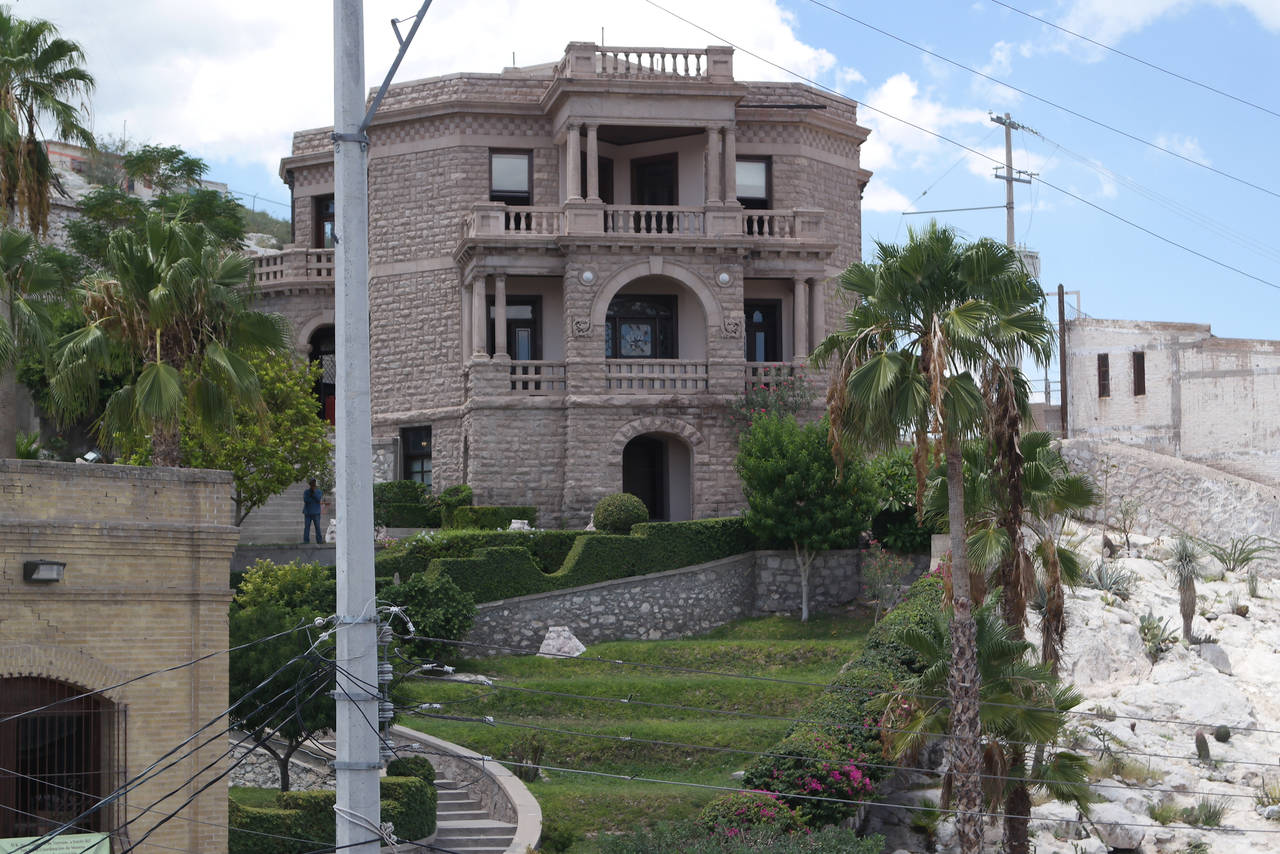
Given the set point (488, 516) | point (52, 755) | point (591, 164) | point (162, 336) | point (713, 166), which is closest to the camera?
point (52, 755)

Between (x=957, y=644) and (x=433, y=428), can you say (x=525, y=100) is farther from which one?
(x=957, y=644)

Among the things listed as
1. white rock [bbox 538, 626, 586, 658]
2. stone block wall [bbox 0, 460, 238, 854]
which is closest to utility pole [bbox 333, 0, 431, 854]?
stone block wall [bbox 0, 460, 238, 854]

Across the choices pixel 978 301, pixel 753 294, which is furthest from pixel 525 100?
pixel 978 301

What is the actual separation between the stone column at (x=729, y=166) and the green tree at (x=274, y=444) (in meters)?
12.6

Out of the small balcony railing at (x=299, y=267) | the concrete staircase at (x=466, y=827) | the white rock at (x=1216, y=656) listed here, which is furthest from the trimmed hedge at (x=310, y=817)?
the small balcony railing at (x=299, y=267)

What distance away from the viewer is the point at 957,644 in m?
21.7

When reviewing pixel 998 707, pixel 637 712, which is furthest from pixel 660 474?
pixel 998 707

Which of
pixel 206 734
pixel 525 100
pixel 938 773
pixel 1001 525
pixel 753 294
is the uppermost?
pixel 525 100

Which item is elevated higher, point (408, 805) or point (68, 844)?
point (68, 844)

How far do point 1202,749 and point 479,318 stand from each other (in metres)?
21.4

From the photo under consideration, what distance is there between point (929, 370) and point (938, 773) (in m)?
8.89

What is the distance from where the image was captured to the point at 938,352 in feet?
72.1

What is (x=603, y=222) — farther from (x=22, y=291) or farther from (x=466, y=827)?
(x=466, y=827)

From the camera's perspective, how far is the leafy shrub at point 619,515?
3794 cm
